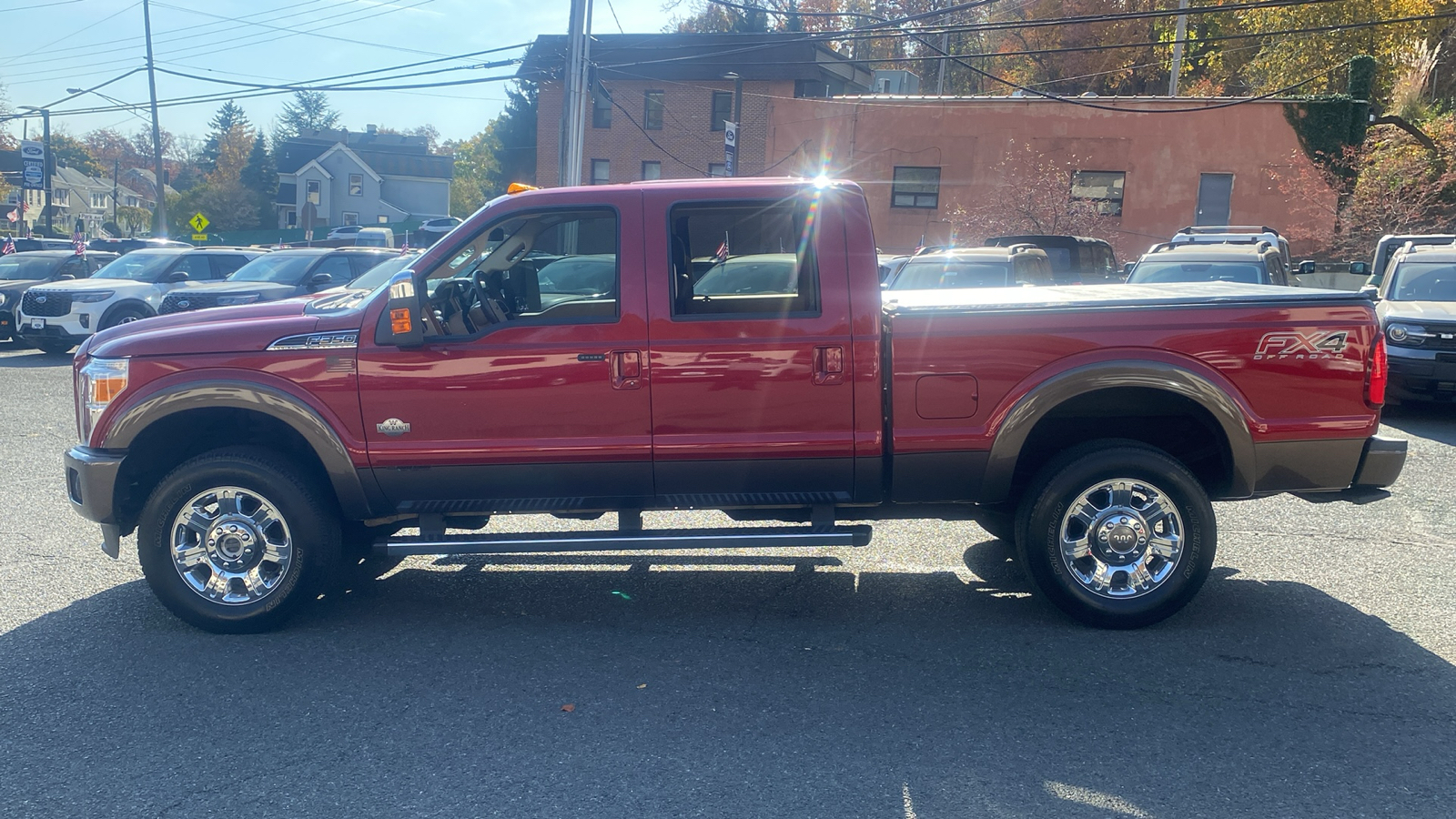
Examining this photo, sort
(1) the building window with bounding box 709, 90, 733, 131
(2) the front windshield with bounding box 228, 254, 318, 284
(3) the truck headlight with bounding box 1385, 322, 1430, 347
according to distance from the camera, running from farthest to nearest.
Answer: (1) the building window with bounding box 709, 90, 733, 131 → (2) the front windshield with bounding box 228, 254, 318, 284 → (3) the truck headlight with bounding box 1385, 322, 1430, 347

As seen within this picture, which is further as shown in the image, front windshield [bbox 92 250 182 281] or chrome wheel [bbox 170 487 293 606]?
front windshield [bbox 92 250 182 281]

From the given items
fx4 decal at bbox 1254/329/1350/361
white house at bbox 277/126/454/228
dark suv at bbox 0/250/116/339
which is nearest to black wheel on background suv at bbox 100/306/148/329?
dark suv at bbox 0/250/116/339

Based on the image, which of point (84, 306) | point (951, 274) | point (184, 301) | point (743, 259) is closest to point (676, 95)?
point (84, 306)

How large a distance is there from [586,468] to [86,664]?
2.34 meters

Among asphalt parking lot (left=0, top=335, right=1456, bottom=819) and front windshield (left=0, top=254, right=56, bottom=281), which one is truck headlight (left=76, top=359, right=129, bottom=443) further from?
front windshield (left=0, top=254, right=56, bottom=281)

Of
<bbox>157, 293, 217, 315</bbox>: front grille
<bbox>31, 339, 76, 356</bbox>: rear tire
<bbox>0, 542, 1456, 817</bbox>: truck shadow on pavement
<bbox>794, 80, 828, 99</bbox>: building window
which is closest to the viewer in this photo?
<bbox>0, 542, 1456, 817</bbox>: truck shadow on pavement

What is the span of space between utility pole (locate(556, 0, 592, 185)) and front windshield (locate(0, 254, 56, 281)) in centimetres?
946

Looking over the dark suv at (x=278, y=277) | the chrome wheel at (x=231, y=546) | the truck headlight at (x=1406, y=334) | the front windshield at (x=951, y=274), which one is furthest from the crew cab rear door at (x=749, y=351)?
the dark suv at (x=278, y=277)

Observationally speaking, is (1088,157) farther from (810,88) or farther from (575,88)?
(575,88)

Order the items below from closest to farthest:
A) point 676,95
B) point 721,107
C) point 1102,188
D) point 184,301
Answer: point 184,301 < point 1102,188 < point 721,107 < point 676,95

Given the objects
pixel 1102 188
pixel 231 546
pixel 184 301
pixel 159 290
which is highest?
pixel 1102 188

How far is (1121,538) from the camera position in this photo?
5.22m

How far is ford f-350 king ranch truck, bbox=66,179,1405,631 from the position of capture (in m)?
5.11

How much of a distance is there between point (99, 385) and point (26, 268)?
17978 mm
